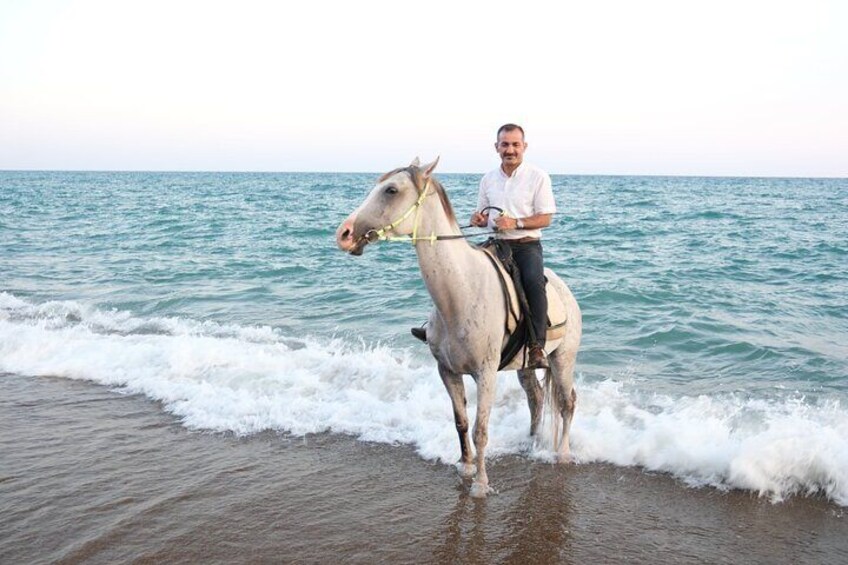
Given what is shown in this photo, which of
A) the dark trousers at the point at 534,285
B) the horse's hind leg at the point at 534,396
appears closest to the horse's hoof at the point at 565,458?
the horse's hind leg at the point at 534,396

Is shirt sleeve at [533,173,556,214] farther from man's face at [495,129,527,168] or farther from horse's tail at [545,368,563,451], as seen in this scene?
horse's tail at [545,368,563,451]

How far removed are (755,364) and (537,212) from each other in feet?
18.5

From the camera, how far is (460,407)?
5371mm

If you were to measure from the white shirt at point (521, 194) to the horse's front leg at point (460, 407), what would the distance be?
1.30 m

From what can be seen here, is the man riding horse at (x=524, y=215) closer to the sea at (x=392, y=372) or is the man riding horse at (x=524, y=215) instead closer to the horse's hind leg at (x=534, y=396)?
the horse's hind leg at (x=534, y=396)

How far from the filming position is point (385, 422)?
689cm

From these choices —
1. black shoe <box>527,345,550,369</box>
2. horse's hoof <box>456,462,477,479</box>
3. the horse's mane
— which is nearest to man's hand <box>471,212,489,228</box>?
the horse's mane

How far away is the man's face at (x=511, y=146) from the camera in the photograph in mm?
5402

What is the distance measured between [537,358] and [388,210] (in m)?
1.93

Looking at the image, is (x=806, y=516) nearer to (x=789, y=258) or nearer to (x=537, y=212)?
(x=537, y=212)

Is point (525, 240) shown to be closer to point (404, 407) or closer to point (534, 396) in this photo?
point (534, 396)

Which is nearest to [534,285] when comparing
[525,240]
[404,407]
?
[525,240]

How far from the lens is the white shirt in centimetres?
546

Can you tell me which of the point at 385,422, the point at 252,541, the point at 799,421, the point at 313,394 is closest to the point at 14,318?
the point at 313,394
